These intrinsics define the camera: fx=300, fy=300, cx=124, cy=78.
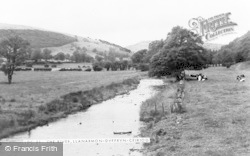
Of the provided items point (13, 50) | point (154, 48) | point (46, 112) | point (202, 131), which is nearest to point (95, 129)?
point (46, 112)

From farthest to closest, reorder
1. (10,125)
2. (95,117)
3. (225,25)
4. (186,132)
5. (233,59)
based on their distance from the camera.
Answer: (233,59) < (225,25) < (95,117) < (10,125) < (186,132)

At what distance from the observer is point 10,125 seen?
2606 cm

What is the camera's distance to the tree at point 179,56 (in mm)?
70062

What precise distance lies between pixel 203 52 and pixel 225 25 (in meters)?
29.5

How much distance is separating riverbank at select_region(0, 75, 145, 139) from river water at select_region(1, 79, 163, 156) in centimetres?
87

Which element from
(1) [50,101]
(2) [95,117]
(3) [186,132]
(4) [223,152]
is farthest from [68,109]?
(4) [223,152]

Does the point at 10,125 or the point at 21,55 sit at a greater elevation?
the point at 21,55

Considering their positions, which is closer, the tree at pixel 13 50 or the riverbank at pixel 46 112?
the riverbank at pixel 46 112

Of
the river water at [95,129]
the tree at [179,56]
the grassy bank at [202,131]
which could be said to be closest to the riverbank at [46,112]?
the river water at [95,129]

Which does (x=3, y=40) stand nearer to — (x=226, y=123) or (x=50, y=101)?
(x=50, y=101)

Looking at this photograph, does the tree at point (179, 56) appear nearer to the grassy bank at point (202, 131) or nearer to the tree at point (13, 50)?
the tree at point (13, 50)

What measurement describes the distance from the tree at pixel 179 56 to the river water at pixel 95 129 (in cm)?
3354

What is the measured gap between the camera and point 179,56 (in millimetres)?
69625

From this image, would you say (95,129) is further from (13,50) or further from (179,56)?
(13,50)
